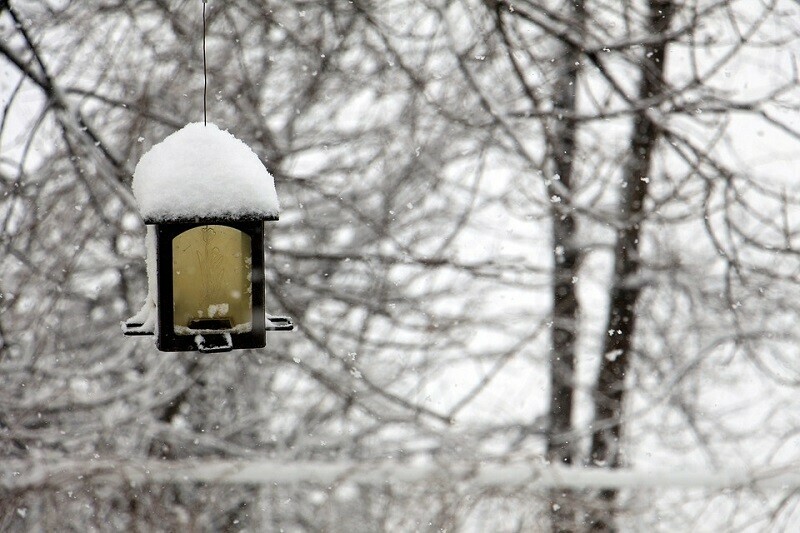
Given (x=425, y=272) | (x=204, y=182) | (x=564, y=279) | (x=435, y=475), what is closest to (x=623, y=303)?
(x=564, y=279)

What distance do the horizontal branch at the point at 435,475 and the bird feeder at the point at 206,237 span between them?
2.27 m

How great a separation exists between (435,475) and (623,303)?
184cm

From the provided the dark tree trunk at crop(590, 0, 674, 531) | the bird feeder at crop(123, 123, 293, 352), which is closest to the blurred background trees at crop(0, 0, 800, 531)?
the dark tree trunk at crop(590, 0, 674, 531)

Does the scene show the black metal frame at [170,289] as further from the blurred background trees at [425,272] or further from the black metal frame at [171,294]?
the blurred background trees at [425,272]

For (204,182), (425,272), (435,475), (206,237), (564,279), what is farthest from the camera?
(425,272)

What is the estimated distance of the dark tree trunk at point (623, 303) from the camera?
5086 millimetres

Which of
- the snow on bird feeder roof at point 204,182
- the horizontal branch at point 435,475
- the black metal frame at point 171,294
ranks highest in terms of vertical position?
the snow on bird feeder roof at point 204,182

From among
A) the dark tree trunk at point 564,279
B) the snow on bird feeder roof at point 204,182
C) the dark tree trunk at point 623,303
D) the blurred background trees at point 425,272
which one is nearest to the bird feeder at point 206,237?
the snow on bird feeder roof at point 204,182

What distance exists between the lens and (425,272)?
521cm

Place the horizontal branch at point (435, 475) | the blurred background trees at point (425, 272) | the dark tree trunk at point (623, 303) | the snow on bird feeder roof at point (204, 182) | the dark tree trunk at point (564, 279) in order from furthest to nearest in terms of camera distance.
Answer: the dark tree trunk at point (623, 303) < the dark tree trunk at point (564, 279) < the blurred background trees at point (425, 272) < the horizontal branch at point (435, 475) < the snow on bird feeder roof at point (204, 182)

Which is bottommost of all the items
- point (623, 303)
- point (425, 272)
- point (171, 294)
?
point (171, 294)

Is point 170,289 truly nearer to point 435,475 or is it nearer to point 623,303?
point 435,475

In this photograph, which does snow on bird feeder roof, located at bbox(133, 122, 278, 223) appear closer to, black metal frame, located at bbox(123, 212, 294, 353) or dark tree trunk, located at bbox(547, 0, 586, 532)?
black metal frame, located at bbox(123, 212, 294, 353)

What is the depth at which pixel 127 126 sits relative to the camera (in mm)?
4543
